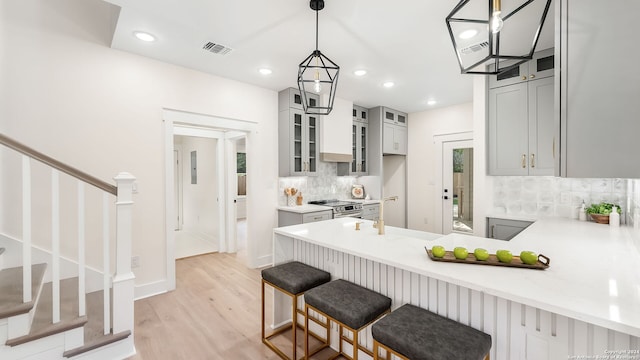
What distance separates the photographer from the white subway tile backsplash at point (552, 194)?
2.89 meters

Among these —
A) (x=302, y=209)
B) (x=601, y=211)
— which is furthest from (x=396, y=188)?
(x=601, y=211)

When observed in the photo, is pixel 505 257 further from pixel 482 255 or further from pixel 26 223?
pixel 26 223

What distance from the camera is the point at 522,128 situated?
311 centimetres

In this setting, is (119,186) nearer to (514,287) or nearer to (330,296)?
(330,296)

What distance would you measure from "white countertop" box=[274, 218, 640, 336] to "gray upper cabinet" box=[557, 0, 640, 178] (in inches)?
19.4

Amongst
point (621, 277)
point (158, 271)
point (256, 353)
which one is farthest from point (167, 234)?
point (621, 277)

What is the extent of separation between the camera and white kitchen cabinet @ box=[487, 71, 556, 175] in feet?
9.71

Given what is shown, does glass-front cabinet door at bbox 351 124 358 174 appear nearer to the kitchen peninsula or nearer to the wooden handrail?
the kitchen peninsula

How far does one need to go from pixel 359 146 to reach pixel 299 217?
2124mm

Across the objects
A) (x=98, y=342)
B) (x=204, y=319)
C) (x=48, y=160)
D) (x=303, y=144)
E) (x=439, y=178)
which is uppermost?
(x=303, y=144)

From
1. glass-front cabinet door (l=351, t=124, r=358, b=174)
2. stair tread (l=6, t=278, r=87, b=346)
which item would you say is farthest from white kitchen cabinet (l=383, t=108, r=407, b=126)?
stair tread (l=6, t=278, r=87, b=346)

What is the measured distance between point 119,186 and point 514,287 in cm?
267

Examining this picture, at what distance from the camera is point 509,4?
2.06m

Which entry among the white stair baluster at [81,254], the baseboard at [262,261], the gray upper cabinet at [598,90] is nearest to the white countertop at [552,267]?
the gray upper cabinet at [598,90]
